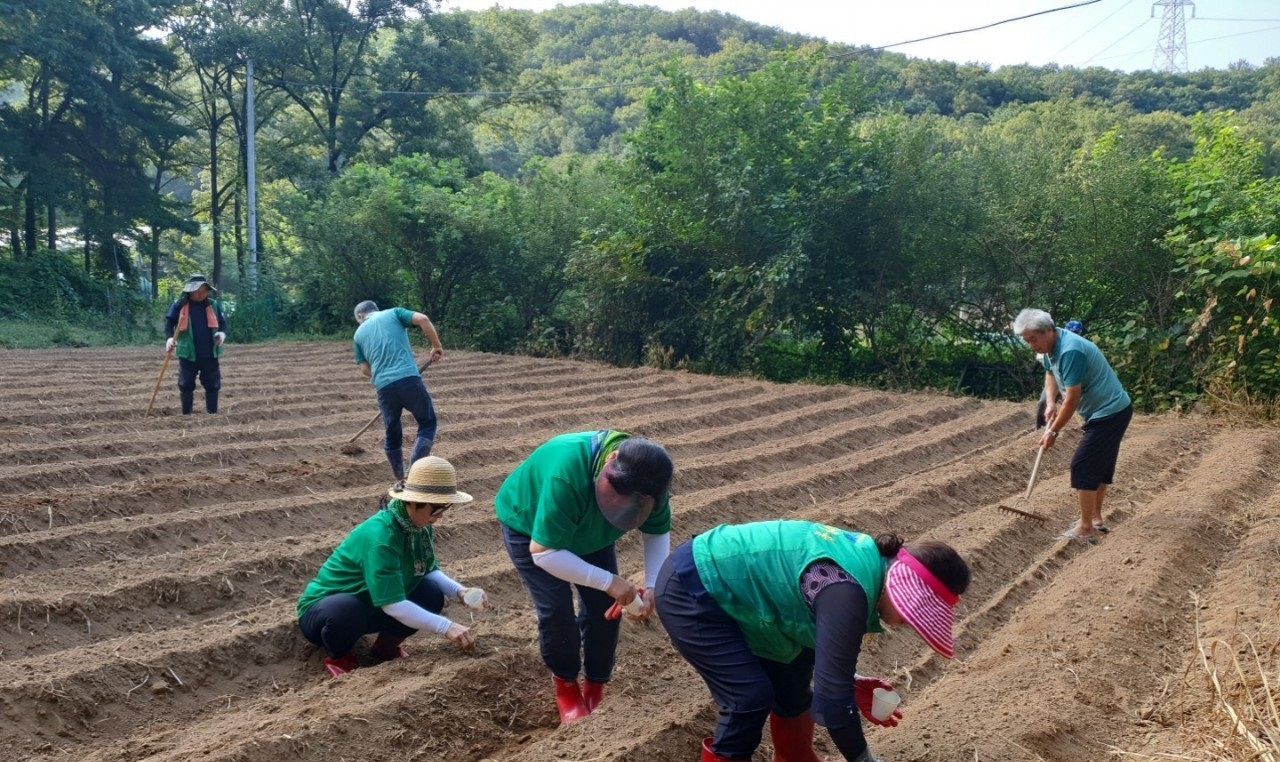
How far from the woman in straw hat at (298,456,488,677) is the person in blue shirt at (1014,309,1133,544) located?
358 cm

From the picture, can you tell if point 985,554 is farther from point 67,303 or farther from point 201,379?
point 67,303

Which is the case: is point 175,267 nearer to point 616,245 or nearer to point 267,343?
point 267,343

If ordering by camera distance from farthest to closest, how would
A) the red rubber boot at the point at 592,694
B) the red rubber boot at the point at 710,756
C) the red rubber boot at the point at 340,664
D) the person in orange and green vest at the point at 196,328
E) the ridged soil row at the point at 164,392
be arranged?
the ridged soil row at the point at 164,392
the person in orange and green vest at the point at 196,328
the red rubber boot at the point at 340,664
the red rubber boot at the point at 592,694
the red rubber boot at the point at 710,756

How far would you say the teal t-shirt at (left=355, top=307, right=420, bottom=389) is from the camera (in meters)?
7.00

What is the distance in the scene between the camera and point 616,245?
1538 cm

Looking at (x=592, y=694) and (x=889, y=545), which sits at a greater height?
(x=889, y=545)

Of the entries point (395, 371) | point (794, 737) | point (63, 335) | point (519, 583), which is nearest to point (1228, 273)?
point (395, 371)

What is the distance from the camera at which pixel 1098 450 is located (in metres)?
6.19

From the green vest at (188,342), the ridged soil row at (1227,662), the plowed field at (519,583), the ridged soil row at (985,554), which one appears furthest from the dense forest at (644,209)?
the green vest at (188,342)

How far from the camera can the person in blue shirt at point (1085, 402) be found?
237 inches

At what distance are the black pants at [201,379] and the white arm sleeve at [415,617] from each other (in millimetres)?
5809

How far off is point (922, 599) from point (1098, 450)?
411 centimetres

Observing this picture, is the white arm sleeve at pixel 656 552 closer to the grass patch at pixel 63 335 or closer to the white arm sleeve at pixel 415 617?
the white arm sleeve at pixel 415 617

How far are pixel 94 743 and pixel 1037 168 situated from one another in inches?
466
